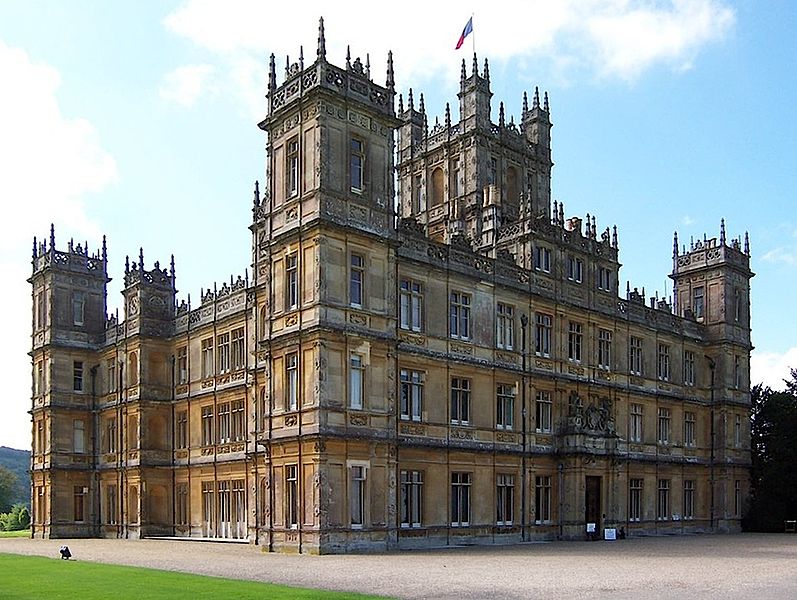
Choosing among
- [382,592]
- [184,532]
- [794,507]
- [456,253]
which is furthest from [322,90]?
[794,507]

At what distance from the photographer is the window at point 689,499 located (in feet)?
163

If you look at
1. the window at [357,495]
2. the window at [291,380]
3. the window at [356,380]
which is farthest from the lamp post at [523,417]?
the window at [291,380]

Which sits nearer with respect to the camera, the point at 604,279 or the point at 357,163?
the point at 357,163

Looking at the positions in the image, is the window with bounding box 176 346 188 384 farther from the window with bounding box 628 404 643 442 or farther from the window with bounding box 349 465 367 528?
the window with bounding box 628 404 643 442

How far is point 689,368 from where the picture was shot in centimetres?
5184

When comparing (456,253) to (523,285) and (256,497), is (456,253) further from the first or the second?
(256,497)

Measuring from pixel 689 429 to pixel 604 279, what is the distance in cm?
1144

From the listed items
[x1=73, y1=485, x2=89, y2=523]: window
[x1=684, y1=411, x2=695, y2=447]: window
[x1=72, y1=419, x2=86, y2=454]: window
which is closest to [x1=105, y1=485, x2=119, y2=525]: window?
[x1=73, y1=485, x2=89, y2=523]: window

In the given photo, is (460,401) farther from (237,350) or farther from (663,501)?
(663,501)

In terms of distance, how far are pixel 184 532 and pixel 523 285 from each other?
21.7m

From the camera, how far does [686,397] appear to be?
50.8 meters

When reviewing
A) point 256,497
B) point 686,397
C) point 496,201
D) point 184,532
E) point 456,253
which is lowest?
point 184,532

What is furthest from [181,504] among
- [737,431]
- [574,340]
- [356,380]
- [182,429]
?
[737,431]

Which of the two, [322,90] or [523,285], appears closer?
[322,90]
